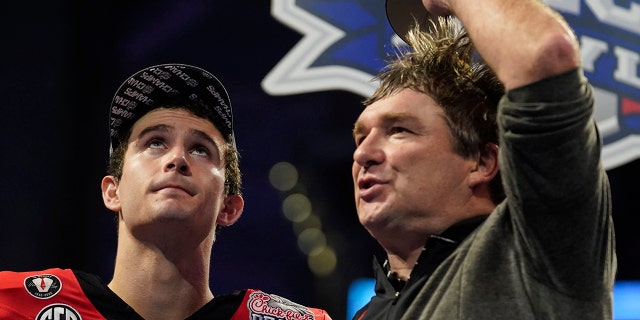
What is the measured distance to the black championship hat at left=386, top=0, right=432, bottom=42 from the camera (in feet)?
5.41

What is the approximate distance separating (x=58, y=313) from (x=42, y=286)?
0.08 m

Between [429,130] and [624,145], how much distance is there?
2.47m

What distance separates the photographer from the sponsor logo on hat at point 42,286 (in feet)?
6.48

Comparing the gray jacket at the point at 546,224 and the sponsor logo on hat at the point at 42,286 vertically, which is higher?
the sponsor logo on hat at the point at 42,286

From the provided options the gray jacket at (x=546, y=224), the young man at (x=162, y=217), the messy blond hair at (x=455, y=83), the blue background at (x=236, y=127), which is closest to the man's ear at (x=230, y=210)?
the young man at (x=162, y=217)

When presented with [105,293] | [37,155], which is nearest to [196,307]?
[105,293]

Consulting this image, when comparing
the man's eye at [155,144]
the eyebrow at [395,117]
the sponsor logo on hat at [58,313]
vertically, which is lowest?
the sponsor logo on hat at [58,313]

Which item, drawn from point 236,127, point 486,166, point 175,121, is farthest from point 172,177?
point 236,127

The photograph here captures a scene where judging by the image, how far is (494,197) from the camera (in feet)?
4.93

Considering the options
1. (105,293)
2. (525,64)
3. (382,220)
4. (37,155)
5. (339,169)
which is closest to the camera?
(525,64)

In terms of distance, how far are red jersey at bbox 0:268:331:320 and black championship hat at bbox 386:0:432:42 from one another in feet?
2.69

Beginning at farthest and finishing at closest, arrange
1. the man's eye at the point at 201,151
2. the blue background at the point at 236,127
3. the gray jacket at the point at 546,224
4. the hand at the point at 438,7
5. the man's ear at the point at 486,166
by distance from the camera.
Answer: the blue background at the point at 236,127 → the man's eye at the point at 201,151 → the man's ear at the point at 486,166 → the hand at the point at 438,7 → the gray jacket at the point at 546,224

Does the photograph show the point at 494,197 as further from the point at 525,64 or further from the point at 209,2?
the point at 209,2

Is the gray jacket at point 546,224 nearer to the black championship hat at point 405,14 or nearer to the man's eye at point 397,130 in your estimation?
the man's eye at point 397,130
